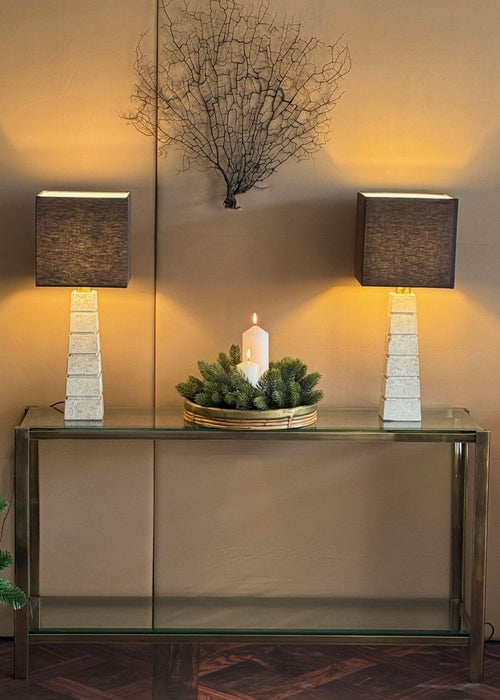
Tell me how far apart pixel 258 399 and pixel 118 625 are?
83 cm

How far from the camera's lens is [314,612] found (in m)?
3.12

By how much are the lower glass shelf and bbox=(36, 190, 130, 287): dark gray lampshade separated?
102cm

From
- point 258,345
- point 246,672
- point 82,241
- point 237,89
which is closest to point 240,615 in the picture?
point 246,672

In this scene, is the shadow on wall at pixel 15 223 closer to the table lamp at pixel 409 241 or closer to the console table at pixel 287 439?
the console table at pixel 287 439

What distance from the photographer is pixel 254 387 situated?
111 inches

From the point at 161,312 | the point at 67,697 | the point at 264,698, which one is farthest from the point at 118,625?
the point at 161,312

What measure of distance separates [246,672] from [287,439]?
2.43 ft

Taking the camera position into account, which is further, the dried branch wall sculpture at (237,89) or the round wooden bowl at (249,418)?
A: the dried branch wall sculpture at (237,89)

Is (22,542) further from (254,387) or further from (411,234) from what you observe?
(411,234)

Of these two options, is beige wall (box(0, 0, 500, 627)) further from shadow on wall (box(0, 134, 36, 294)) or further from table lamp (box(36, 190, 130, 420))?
table lamp (box(36, 190, 130, 420))

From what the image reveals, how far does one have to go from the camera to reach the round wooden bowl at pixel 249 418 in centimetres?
279

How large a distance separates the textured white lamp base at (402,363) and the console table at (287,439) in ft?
0.19

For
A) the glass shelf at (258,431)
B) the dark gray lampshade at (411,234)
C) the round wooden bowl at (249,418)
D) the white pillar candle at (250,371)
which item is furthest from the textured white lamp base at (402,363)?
the white pillar candle at (250,371)

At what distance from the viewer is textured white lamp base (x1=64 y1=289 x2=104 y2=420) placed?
2908 mm
